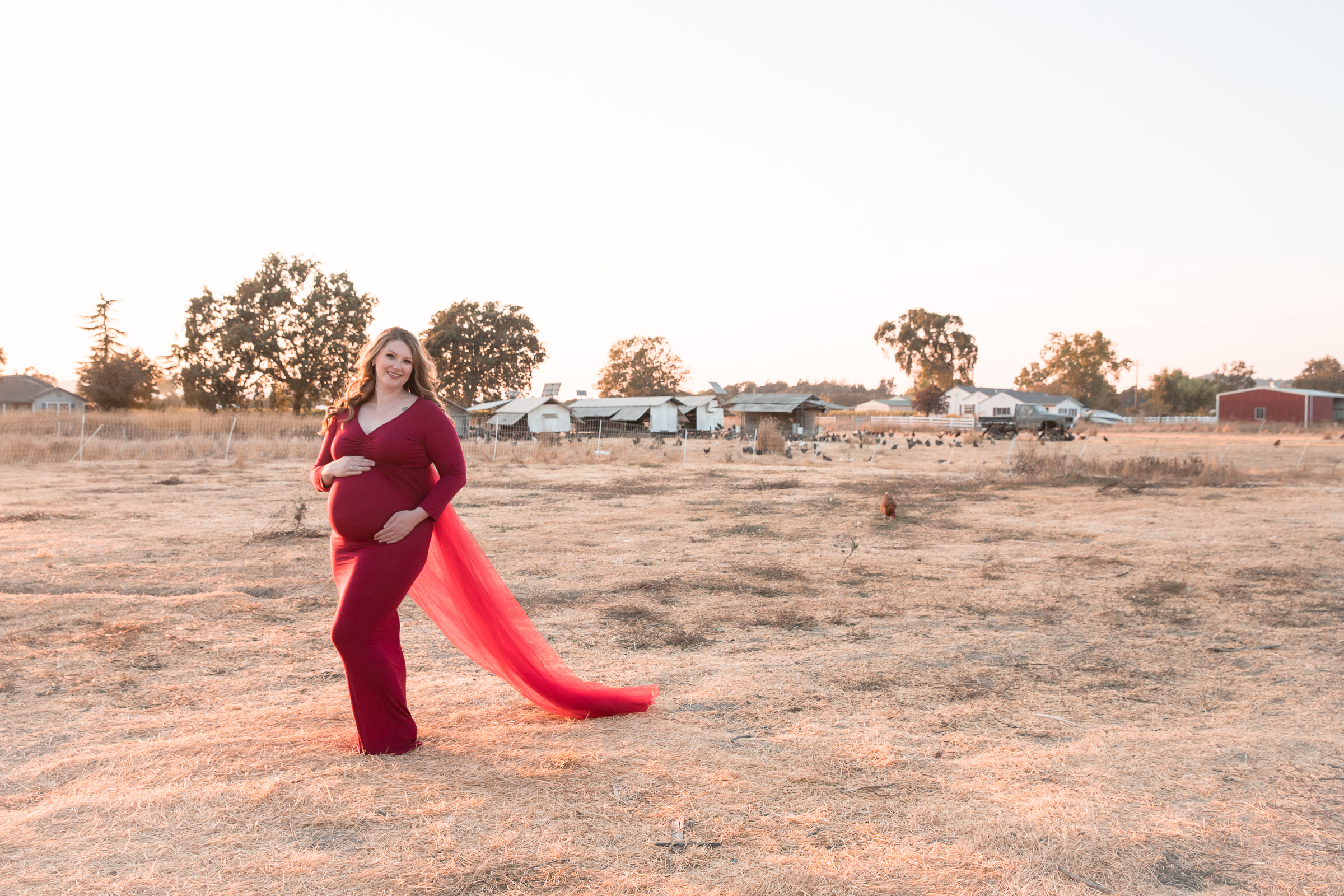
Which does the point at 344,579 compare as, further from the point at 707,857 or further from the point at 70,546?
the point at 70,546

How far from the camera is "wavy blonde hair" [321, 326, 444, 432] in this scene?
11.1ft

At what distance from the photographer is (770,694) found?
14.9 feet

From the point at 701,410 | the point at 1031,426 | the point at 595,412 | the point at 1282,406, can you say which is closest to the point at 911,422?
the point at 1031,426

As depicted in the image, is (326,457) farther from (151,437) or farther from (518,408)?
(518,408)

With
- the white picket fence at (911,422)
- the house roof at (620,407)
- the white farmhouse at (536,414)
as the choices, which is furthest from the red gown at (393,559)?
the white picket fence at (911,422)

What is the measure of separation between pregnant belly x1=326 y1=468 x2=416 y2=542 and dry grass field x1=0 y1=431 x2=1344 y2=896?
97 cm

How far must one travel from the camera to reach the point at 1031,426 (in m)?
43.8

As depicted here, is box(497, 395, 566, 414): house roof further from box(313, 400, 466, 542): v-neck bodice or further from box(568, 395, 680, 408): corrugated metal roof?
box(313, 400, 466, 542): v-neck bodice

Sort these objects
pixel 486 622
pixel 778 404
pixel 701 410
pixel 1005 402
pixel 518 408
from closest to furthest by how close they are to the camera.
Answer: pixel 486 622
pixel 778 404
pixel 518 408
pixel 701 410
pixel 1005 402

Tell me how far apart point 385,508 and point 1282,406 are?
2759 inches

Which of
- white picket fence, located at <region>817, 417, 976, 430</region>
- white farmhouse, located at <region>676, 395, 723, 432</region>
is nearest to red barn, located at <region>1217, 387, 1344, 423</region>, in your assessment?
white picket fence, located at <region>817, 417, 976, 430</region>

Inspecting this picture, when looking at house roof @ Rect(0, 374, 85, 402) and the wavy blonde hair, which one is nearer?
the wavy blonde hair

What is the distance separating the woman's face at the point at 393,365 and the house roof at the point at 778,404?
4080 cm

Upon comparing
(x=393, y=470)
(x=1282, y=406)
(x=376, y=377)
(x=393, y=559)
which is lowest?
(x=393, y=559)
